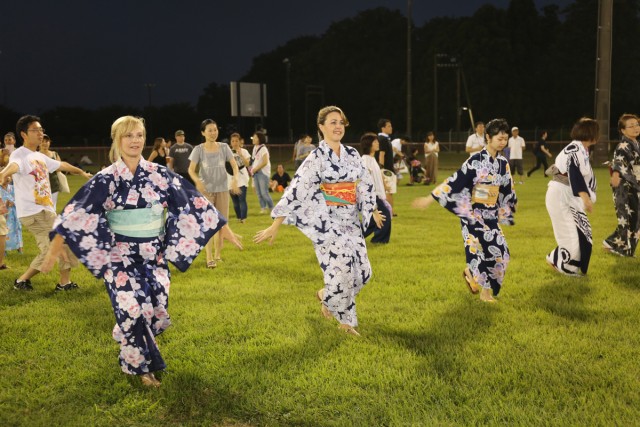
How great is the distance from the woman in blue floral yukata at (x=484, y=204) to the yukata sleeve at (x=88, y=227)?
3354 millimetres

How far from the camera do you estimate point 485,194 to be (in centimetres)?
681

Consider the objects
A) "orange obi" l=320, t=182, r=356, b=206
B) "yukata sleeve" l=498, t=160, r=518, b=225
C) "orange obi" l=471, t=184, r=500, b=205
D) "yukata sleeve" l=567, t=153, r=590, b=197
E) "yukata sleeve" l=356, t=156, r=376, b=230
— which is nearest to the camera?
"orange obi" l=320, t=182, r=356, b=206

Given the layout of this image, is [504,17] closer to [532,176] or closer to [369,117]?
[369,117]

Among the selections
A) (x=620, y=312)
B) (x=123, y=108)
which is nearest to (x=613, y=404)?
(x=620, y=312)

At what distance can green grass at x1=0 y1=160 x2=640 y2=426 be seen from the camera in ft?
13.5

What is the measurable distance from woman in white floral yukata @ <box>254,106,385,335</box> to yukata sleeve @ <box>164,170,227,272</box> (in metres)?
0.79

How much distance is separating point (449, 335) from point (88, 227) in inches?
121

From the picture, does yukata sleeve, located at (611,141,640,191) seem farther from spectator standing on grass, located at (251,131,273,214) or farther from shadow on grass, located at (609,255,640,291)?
spectator standing on grass, located at (251,131,273,214)

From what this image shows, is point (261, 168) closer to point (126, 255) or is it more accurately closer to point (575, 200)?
point (575, 200)

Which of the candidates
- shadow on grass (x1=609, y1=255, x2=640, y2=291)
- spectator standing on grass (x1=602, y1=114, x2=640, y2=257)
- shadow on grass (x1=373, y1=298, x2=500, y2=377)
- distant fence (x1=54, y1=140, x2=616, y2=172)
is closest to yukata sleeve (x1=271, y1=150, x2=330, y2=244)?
shadow on grass (x1=373, y1=298, x2=500, y2=377)

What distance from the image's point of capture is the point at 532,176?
2559 cm

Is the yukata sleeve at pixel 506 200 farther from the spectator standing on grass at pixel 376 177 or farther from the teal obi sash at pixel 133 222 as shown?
the teal obi sash at pixel 133 222

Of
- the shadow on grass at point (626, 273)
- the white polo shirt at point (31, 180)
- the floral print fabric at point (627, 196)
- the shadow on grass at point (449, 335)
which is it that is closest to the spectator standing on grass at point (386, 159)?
the floral print fabric at point (627, 196)

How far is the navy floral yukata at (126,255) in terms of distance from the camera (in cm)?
456
